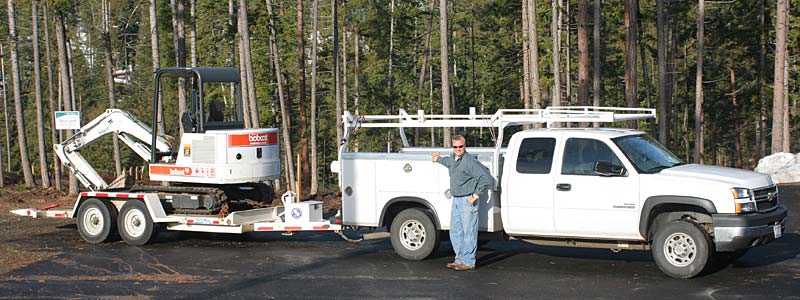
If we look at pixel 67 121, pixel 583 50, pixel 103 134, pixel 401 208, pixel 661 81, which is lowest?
pixel 401 208

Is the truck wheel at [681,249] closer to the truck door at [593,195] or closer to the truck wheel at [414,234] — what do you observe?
the truck door at [593,195]

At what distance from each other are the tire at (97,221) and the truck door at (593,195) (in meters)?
7.98

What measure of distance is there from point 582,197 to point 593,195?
15 centimetres

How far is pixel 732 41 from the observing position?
52.5m

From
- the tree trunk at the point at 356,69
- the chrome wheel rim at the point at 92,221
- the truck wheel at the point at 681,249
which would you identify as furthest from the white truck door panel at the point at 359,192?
the tree trunk at the point at 356,69

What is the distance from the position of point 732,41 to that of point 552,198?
4409 cm

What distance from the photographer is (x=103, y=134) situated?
17.4 metres

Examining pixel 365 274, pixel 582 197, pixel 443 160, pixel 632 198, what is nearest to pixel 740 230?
pixel 632 198

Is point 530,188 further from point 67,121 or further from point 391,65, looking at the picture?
point 391,65

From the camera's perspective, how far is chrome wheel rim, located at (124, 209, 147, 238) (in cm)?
1581

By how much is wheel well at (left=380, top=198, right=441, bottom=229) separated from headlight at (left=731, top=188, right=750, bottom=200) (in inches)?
156

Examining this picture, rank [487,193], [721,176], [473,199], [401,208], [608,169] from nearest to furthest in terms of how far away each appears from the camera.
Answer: [721,176] → [608,169] → [473,199] → [487,193] → [401,208]

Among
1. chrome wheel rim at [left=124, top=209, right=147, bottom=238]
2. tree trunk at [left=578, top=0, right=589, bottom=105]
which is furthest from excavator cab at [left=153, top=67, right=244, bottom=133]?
tree trunk at [left=578, top=0, right=589, bottom=105]

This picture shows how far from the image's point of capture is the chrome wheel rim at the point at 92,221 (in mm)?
16188
